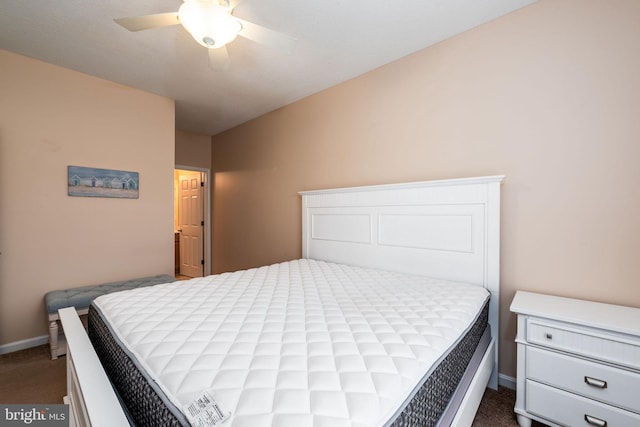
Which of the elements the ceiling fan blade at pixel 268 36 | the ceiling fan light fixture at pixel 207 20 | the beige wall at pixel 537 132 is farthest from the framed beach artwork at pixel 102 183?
the beige wall at pixel 537 132

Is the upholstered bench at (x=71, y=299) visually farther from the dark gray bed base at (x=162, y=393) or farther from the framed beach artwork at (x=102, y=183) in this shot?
the dark gray bed base at (x=162, y=393)

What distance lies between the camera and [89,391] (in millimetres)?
912

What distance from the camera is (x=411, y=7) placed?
5.98 ft

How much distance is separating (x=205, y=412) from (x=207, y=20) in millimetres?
1709

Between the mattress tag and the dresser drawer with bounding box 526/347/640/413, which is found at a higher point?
the mattress tag

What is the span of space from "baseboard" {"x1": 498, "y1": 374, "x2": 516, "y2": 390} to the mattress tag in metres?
2.04

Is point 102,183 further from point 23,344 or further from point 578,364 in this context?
point 578,364

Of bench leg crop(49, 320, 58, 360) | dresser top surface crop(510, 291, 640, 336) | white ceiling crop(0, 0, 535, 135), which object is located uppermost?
white ceiling crop(0, 0, 535, 135)

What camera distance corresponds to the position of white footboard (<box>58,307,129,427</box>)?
81cm

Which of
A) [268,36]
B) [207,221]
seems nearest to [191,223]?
[207,221]

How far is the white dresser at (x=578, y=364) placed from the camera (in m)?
1.25

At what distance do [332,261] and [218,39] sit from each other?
6.75 ft

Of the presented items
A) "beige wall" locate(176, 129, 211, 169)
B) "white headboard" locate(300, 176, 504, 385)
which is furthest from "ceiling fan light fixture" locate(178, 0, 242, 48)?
"beige wall" locate(176, 129, 211, 169)

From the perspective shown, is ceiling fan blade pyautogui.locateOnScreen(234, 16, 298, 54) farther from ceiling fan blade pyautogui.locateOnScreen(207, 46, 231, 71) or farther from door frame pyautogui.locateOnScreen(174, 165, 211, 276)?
door frame pyautogui.locateOnScreen(174, 165, 211, 276)
